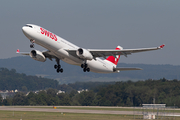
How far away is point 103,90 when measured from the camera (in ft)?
305

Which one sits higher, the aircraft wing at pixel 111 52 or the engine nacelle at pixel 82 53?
Result: the aircraft wing at pixel 111 52

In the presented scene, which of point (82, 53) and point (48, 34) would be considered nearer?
point (48, 34)

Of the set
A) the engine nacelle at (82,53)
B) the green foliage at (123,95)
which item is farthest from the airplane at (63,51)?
the green foliage at (123,95)

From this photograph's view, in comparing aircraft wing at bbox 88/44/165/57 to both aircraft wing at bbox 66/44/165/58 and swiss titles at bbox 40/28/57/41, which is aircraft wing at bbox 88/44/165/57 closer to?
aircraft wing at bbox 66/44/165/58

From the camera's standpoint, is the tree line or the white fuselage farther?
the tree line

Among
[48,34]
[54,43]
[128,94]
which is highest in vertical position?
[48,34]

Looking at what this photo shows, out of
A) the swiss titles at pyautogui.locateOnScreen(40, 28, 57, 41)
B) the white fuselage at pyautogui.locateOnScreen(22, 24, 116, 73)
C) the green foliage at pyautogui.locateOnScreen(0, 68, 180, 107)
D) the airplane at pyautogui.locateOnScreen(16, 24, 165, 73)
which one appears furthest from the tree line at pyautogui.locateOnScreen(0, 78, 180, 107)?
the swiss titles at pyautogui.locateOnScreen(40, 28, 57, 41)

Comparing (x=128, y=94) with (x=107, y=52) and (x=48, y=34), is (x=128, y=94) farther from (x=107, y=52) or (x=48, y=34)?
(x=48, y=34)

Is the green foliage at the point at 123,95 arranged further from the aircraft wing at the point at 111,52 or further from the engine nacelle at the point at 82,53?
the engine nacelle at the point at 82,53

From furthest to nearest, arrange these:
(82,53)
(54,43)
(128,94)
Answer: (128,94) < (82,53) < (54,43)

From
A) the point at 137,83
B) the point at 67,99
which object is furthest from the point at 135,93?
the point at 67,99

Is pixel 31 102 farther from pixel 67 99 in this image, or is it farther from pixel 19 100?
pixel 67 99

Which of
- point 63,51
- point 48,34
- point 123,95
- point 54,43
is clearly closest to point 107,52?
point 63,51

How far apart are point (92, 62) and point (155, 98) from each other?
43.0m
